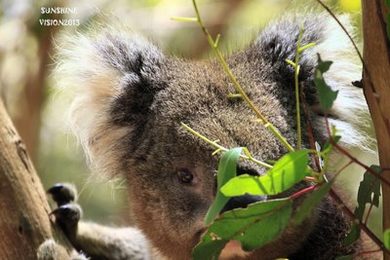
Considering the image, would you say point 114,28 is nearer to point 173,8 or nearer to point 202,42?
point 173,8

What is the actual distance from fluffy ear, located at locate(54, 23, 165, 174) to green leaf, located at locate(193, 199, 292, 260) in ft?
4.65

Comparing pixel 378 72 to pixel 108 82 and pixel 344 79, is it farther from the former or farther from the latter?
pixel 108 82

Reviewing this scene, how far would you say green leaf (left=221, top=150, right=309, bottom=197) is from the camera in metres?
1.38

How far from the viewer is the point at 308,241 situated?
2.56 meters

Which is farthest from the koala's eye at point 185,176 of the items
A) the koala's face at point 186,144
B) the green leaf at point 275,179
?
the green leaf at point 275,179

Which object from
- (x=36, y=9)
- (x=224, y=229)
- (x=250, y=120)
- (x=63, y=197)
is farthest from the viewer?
(x=36, y=9)

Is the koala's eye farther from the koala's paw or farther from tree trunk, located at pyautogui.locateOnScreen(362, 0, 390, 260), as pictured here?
tree trunk, located at pyautogui.locateOnScreen(362, 0, 390, 260)

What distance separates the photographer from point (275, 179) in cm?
140

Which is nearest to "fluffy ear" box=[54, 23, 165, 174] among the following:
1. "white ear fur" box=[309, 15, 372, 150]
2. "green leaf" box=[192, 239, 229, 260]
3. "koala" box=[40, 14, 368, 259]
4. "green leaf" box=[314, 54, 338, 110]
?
"koala" box=[40, 14, 368, 259]

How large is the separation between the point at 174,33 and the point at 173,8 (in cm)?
72

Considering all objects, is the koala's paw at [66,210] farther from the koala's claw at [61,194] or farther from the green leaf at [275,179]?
the green leaf at [275,179]

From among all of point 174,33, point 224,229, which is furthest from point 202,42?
point 224,229

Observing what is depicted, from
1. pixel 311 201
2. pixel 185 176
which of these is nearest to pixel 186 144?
pixel 185 176

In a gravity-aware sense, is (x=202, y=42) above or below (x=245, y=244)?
above
